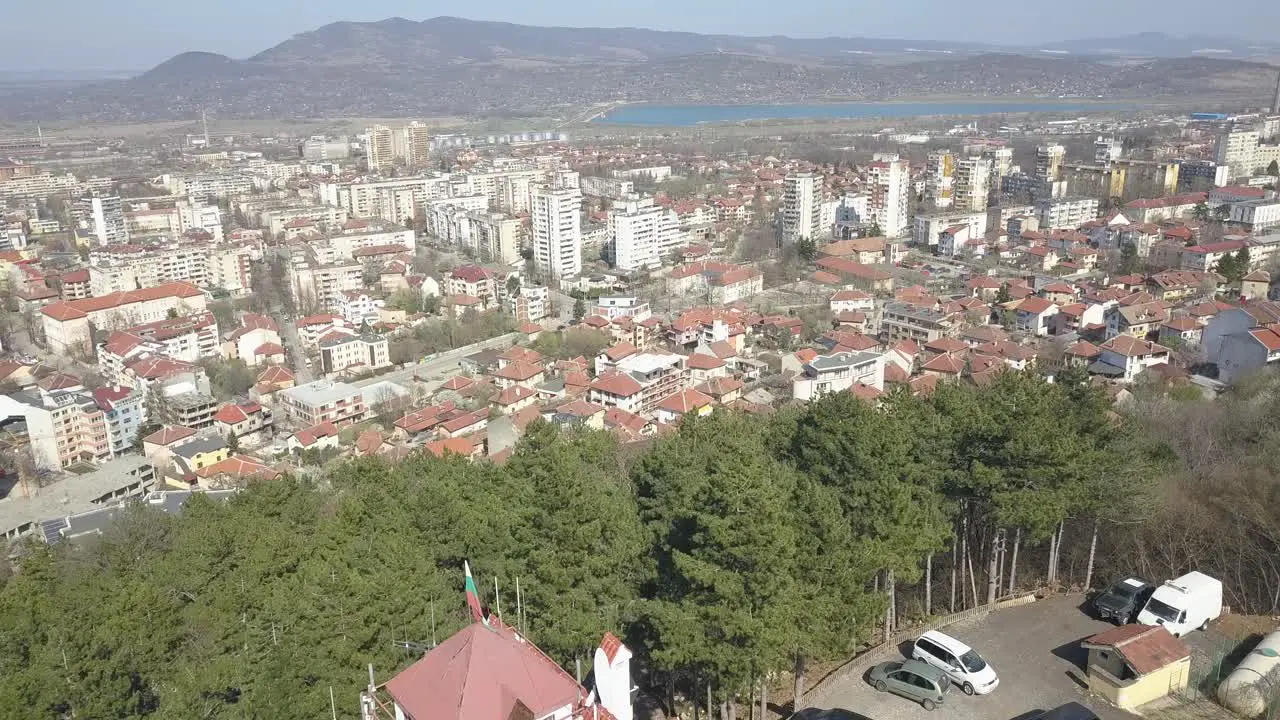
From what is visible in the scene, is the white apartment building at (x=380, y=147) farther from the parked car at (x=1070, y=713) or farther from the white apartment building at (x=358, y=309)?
the parked car at (x=1070, y=713)

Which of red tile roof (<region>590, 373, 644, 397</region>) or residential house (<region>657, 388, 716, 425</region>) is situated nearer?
residential house (<region>657, 388, 716, 425</region>)

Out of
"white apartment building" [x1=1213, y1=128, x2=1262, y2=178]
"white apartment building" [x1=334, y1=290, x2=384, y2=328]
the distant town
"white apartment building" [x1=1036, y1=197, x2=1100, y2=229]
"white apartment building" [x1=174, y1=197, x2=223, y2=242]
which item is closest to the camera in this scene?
the distant town

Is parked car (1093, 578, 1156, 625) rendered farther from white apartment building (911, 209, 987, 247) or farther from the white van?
white apartment building (911, 209, 987, 247)

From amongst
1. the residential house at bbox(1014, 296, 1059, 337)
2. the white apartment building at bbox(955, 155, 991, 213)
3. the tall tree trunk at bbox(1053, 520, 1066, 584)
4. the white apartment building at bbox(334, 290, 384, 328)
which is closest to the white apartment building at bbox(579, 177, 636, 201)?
the white apartment building at bbox(955, 155, 991, 213)

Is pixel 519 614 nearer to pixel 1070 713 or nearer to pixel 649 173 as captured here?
pixel 1070 713

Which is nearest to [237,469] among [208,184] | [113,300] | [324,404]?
[324,404]

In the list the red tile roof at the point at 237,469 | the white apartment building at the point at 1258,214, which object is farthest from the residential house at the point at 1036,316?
the red tile roof at the point at 237,469
